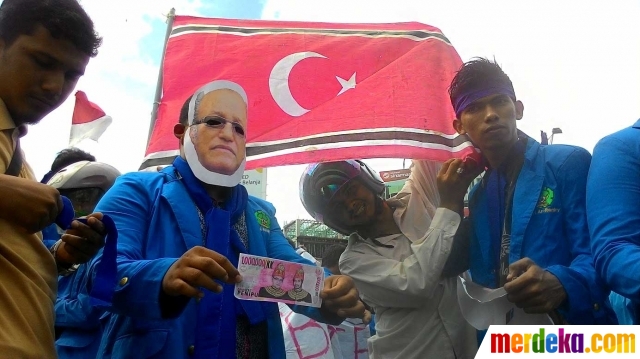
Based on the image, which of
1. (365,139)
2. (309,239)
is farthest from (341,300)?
(309,239)

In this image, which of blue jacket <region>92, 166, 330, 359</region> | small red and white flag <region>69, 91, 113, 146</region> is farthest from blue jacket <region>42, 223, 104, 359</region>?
small red and white flag <region>69, 91, 113, 146</region>

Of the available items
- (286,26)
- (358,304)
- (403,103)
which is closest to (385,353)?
(358,304)

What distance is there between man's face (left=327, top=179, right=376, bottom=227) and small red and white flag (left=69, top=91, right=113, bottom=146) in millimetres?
3017

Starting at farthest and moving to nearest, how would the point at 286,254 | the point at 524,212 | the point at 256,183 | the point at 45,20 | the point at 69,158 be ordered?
the point at 256,183
the point at 69,158
the point at 286,254
the point at 524,212
the point at 45,20

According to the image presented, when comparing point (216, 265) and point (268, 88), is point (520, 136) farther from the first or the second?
point (268, 88)

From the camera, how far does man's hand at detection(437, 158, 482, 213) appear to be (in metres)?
2.45

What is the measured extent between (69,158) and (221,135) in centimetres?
224

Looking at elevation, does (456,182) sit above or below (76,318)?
above

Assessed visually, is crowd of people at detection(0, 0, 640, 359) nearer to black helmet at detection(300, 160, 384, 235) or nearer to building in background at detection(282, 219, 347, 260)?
black helmet at detection(300, 160, 384, 235)

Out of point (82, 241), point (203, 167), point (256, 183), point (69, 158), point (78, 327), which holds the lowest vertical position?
point (78, 327)

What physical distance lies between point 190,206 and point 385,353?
47.2 inches

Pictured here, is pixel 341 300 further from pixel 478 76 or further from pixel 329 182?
pixel 478 76

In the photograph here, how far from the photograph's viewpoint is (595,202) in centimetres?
194

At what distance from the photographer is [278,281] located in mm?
1929
